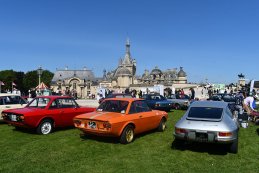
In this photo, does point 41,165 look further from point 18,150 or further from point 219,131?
point 219,131

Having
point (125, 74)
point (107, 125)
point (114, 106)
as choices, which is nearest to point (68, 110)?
point (114, 106)

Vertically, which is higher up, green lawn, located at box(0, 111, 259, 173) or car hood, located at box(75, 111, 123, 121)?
car hood, located at box(75, 111, 123, 121)

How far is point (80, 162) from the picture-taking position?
26.4 feet

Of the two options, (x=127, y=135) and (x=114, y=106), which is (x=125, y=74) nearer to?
(x=114, y=106)

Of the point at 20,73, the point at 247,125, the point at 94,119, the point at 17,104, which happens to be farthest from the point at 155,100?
the point at 20,73

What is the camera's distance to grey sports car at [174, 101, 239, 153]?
28.0 ft

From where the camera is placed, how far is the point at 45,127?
12250mm

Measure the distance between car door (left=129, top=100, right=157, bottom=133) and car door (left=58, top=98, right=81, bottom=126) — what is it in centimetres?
336

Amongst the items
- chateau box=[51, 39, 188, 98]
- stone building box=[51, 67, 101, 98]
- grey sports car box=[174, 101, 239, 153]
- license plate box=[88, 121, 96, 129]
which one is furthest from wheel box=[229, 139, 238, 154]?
stone building box=[51, 67, 101, 98]

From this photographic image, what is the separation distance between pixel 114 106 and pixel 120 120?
1.25m

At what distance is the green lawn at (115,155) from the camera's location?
7.67 metres

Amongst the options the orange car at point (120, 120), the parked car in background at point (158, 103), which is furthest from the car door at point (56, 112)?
the parked car in background at point (158, 103)

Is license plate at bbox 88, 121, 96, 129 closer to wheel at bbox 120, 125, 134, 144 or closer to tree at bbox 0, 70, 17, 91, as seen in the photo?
wheel at bbox 120, 125, 134, 144

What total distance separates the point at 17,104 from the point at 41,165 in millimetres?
8240
